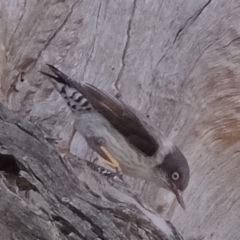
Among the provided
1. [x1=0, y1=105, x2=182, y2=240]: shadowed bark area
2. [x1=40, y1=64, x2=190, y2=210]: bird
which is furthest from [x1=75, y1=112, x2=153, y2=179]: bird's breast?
[x1=0, y1=105, x2=182, y2=240]: shadowed bark area

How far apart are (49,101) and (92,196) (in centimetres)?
98

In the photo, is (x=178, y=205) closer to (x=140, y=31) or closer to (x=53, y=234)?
(x=140, y=31)

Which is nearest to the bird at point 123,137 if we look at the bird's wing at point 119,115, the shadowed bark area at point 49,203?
the bird's wing at point 119,115

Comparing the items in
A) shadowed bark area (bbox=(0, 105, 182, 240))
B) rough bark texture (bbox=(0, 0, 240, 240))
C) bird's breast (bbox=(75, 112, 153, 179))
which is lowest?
shadowed bark area (bbox=(0, 105, 182, 240))

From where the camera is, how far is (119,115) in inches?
127

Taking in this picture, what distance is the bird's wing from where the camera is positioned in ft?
10.4

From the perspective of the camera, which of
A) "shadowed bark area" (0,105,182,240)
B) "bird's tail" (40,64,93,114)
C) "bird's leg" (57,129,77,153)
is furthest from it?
"bird's tail" (40,64,93,114)

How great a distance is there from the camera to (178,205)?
333 centimetres

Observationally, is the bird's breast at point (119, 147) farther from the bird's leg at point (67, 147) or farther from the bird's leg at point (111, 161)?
the bird's leg at point (67, 147)

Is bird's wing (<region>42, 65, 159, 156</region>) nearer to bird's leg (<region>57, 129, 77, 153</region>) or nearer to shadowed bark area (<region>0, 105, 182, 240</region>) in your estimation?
bird's leg (<region>57, 129, 77, 153</region>)

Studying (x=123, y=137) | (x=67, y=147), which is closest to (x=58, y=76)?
(x=67, y=147)

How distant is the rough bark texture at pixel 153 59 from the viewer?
3254 millimetres

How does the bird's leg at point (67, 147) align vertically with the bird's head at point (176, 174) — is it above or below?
below

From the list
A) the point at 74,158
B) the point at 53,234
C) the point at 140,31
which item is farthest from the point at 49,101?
the point at 53,234
